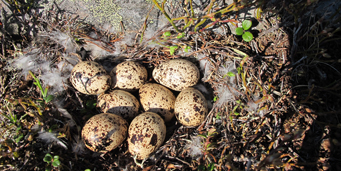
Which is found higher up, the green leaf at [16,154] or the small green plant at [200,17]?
the small green plant at [200,17]

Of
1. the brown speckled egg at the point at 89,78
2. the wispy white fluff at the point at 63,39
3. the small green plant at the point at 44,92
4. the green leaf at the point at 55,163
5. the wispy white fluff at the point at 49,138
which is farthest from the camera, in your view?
the wispy white fluff at the point at 63,39

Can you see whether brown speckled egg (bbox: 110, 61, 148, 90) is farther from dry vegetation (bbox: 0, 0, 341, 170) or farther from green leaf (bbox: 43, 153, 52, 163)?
green leaf (bbox: 43, 153, 52, 163)

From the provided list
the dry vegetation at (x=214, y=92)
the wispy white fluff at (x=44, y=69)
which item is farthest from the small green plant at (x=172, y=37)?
the wispy white fluff at (x=44, y=69)

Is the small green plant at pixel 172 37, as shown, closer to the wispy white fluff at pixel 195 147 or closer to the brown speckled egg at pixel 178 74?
the brown speckled egg at pixel 178 74

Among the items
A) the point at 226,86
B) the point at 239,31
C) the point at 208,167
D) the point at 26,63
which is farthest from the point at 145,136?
Result: the point at 26,63

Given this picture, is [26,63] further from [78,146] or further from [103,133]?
[103,133]

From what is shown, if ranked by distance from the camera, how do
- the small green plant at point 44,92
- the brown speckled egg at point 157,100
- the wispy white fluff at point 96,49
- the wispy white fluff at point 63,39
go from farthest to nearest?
1. the wispy white fluff at point 96,49
2. the wispy white fluff at point 63,39
3. the brown speckled egg at point 157,100
4. the small green plant at point 44,92

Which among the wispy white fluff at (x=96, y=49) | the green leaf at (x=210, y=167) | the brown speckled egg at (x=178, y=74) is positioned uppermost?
the wispy white fluff at (x=96, y=49)
